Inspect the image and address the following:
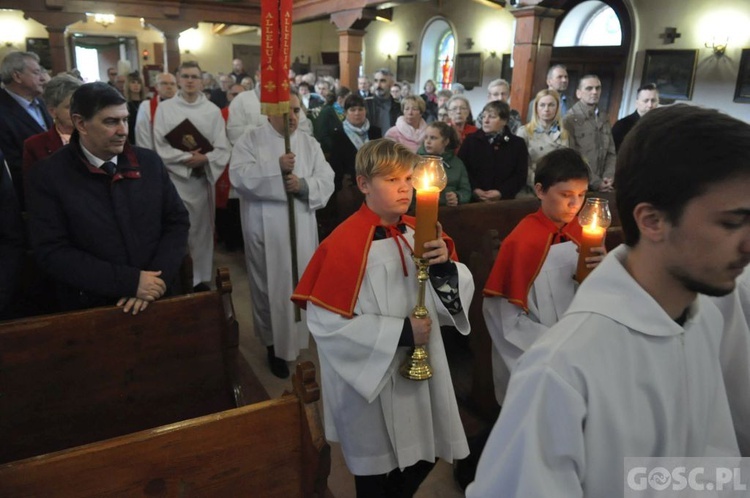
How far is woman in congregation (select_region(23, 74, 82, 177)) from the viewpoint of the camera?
9.73ft

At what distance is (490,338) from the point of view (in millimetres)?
2547

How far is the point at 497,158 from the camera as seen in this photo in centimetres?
395

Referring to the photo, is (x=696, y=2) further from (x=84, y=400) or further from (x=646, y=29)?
(x=84, y=400)

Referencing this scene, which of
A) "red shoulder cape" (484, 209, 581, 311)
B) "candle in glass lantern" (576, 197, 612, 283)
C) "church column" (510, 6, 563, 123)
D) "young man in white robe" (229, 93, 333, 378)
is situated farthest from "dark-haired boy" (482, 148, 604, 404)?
"church column" (510, 6, 563, 123)

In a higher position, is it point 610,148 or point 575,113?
point 575,113

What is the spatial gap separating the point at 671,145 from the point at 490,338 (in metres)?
1.76

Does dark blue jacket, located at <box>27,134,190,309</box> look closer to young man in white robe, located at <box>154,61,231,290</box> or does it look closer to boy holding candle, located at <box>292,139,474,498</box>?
boy holding candle, located at <box>292,139,474,498</box>

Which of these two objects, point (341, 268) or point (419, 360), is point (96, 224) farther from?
point (419, 360)

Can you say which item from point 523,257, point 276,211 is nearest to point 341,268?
point 523,257

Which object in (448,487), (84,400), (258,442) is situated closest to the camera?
(258,442)

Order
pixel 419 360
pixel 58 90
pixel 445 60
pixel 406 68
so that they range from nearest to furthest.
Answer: pixel 419 360 → pixel 58 90 → pixel 445 60 → pixel 406 68

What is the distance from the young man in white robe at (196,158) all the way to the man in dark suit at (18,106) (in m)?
0.83

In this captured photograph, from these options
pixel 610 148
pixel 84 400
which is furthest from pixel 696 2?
pixel 84 400

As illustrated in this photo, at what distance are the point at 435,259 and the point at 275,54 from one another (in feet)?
5.85
